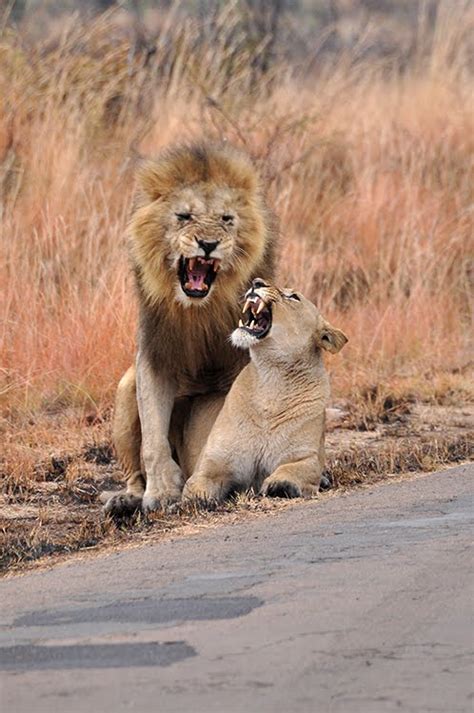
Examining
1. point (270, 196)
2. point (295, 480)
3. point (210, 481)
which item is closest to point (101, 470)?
point (210, 481)

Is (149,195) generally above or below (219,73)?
below

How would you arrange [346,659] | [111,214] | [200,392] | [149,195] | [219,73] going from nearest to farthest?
[346,659]
[149,195]
[200,392]
[111,214]
[219,73]

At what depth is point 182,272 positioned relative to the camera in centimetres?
672

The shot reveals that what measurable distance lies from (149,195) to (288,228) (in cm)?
491

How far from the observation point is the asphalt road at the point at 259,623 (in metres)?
3.71

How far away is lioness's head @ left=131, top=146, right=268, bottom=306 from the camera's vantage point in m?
6.56

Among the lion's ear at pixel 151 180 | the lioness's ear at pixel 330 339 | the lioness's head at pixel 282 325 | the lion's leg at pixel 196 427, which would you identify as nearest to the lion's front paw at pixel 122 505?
the lion's leg at pixel 196 427

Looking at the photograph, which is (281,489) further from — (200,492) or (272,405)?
(272,405)

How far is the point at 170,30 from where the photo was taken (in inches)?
545

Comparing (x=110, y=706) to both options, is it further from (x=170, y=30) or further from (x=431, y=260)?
(x=170, y=30)

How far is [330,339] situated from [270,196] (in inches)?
199

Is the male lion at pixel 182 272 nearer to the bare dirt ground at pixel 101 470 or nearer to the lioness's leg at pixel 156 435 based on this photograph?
the lioness's leg at pixel 156 435

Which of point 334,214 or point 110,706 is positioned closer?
point 110,706

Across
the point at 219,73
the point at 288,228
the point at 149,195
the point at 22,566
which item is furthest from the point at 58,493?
the point at 219,73
